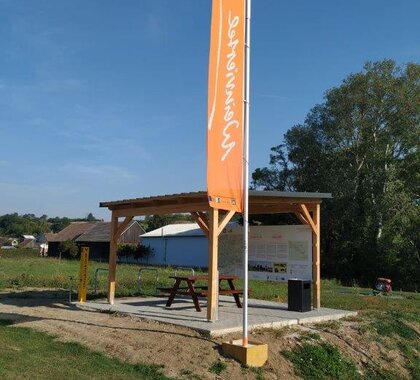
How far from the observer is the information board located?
12742 millimetres

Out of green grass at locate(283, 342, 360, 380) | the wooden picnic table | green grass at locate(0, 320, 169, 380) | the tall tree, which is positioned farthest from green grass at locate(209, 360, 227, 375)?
the tall tree

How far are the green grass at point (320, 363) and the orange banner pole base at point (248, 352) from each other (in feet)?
2.11

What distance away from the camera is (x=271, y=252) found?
13.2m

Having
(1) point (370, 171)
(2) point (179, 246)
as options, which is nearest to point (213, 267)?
(1) point (370, 171)

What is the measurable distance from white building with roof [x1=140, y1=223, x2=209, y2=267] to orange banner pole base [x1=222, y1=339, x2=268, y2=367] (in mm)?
43870

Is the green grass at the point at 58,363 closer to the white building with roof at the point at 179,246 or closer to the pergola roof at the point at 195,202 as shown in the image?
the pergola roof at the point at 195,202

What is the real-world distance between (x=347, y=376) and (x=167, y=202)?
5898 millimetres

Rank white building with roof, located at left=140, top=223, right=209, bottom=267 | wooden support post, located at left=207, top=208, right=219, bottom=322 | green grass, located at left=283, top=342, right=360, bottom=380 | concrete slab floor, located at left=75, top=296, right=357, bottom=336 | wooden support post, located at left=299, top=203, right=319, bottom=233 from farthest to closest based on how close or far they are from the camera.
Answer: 1. white building with roof, located at left=140, top=223, right=209, bottom=267
2. wooden support post, located at left=299, top=203, right=319, bottom=233
3. wooden support post, located at left=207, top=208, right=219, bottom=322
4. concrete slab floor, located at left=75, top=296, right=357, bottom=336
5. green grass, located at left=283, top=342, right=360, bottom=380

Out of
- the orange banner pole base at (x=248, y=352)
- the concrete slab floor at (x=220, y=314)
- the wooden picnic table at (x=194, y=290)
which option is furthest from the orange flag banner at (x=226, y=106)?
the wooden picnic table at (x=194, y=290)

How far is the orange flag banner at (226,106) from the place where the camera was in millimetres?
8180

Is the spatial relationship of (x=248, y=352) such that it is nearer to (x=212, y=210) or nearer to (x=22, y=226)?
(x=212, y=210)

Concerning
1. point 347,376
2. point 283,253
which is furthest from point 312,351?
point 283,253

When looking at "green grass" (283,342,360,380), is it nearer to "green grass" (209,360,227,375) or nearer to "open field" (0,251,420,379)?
"open field" (0,251,420,379)

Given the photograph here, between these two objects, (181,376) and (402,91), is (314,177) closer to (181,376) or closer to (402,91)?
(402,91)
